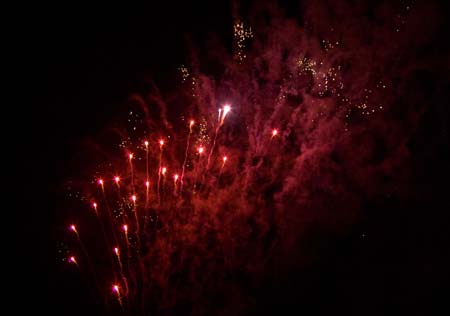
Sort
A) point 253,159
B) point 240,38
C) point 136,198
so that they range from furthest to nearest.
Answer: point 136,198 < point 253,159 < point 240,38

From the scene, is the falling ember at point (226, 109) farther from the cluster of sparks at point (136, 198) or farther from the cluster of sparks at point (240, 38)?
the cluster of sparks at point (240, 38)

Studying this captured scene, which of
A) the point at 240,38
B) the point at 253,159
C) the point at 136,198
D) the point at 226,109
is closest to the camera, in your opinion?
the point at 240,38

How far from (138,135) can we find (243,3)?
3.10m

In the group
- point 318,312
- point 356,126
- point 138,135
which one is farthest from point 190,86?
point 318,312

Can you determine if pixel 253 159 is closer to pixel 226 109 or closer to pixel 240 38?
pixel 226 109

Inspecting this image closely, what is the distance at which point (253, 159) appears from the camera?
631cm

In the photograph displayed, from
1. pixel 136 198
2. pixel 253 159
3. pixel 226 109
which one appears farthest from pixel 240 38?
pixel 136 198

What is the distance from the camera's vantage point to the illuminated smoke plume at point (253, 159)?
555 cm

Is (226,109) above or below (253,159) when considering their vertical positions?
above

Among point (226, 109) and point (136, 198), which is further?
point (136, 198)

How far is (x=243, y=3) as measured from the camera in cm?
571

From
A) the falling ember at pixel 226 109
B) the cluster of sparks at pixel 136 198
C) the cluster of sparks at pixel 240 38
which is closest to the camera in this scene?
the cluster of sparks at pixel 240 38

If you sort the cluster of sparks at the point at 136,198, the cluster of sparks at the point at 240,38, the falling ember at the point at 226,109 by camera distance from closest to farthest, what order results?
1. the cluster of sparks at the point at 240,38
2. the falling ember at the point at 226,109
3. the cluster of sparks at the point at 136,198

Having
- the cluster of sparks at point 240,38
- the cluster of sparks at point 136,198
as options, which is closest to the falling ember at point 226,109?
the cluster of sparks at point 136,198
